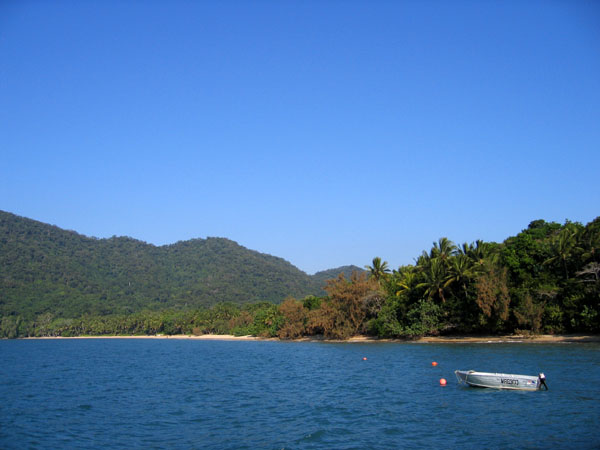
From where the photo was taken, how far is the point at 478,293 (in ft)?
204

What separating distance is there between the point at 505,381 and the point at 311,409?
1198 centimetres

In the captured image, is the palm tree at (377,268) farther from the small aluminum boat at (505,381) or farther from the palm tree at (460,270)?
the small aluminum boat at (505,381)

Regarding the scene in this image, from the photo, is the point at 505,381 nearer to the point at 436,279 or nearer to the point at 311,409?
the point at 311,409

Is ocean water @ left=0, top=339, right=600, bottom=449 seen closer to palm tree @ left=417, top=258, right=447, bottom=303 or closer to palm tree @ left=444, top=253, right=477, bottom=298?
palm tree @ left=444, top=253, right=477, bottom=298

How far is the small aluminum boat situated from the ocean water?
0.49 meters

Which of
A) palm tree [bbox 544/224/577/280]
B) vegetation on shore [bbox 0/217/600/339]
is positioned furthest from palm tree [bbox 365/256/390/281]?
palm tree [bbox 544/224/577/280]

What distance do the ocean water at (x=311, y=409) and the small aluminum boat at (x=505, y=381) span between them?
0.49 metres

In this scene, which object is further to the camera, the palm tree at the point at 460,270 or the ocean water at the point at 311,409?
the palm tree at the point at 460,270

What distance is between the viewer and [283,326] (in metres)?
104

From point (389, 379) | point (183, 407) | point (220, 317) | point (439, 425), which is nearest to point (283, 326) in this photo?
point (220, 317)

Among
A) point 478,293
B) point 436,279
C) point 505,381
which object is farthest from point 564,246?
point 505,381

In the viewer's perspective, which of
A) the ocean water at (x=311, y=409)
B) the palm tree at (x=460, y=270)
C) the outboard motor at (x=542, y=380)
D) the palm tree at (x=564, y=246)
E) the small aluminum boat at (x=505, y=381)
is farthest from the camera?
the palm tree at (x=460, y=270)

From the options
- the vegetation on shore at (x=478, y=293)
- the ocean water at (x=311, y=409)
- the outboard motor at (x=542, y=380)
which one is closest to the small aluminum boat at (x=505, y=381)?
the outboard motor at (x=542, y=380)

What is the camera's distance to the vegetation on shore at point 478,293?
58469 mm
